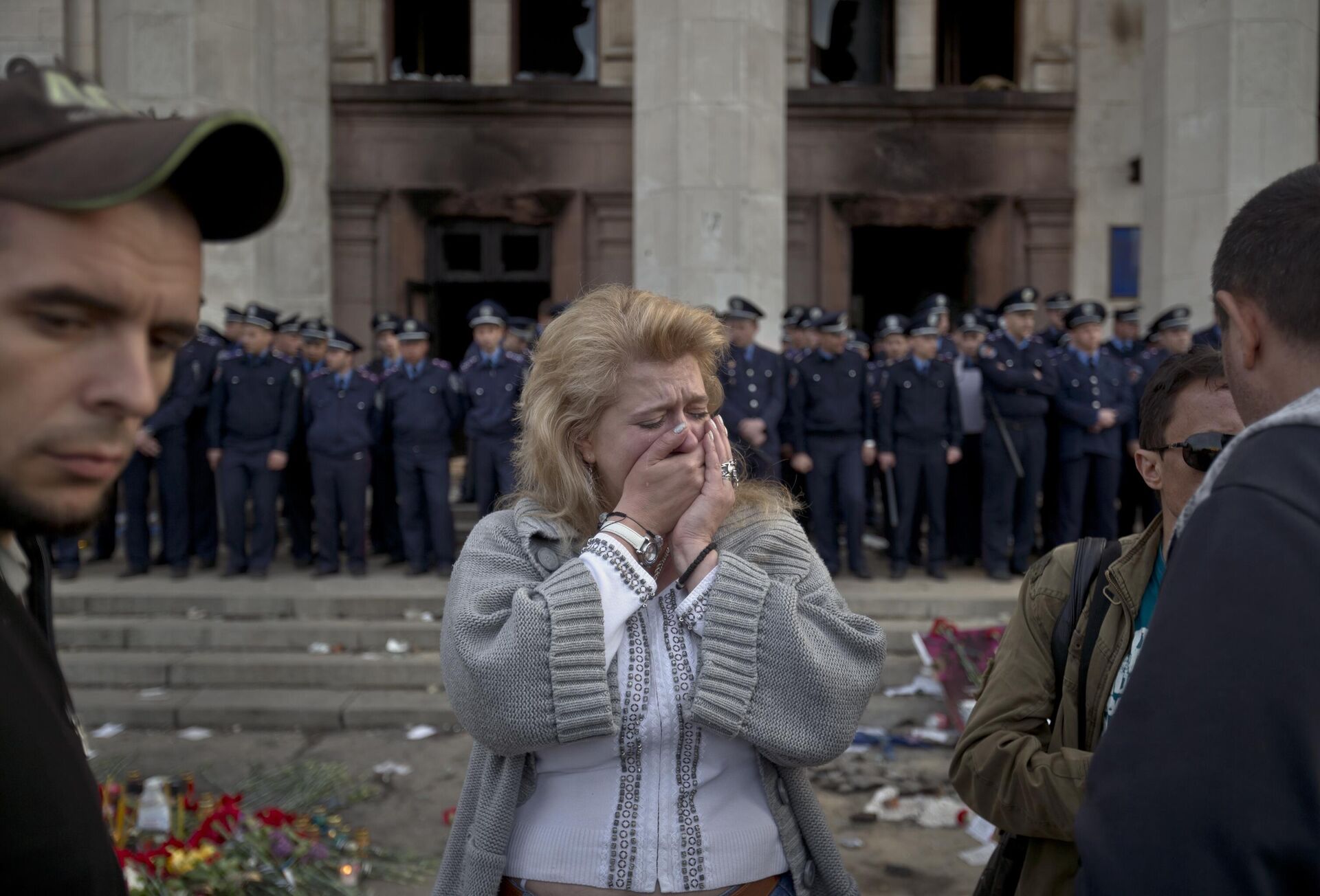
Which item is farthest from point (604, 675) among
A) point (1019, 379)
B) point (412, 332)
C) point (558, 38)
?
point (558, 38)

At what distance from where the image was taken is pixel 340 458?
9664 millimetres

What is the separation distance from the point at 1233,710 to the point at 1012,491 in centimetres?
861

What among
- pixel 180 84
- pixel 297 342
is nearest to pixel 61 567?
pixel 297 342

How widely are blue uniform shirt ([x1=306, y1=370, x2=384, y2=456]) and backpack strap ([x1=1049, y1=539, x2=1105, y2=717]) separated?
8.09 m

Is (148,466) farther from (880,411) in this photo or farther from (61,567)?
(880,411)

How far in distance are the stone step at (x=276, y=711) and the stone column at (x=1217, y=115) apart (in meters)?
8.10

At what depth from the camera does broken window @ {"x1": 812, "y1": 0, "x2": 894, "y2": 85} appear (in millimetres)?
15461

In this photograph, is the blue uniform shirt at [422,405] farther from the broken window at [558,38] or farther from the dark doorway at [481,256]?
the broken window at [558,38]

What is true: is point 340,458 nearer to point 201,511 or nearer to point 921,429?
point 201,511

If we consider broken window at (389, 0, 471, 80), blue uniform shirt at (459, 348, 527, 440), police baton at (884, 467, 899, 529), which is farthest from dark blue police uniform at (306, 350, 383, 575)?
broken window at (389, 0, 471, 80)

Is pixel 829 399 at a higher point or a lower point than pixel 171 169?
lower

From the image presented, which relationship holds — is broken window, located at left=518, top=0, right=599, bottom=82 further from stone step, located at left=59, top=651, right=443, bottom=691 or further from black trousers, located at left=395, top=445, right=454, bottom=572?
stone step, located at left=59, top=651, right=443, bottom=691

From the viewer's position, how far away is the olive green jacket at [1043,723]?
220cm

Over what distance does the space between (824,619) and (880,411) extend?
7.72 metres
